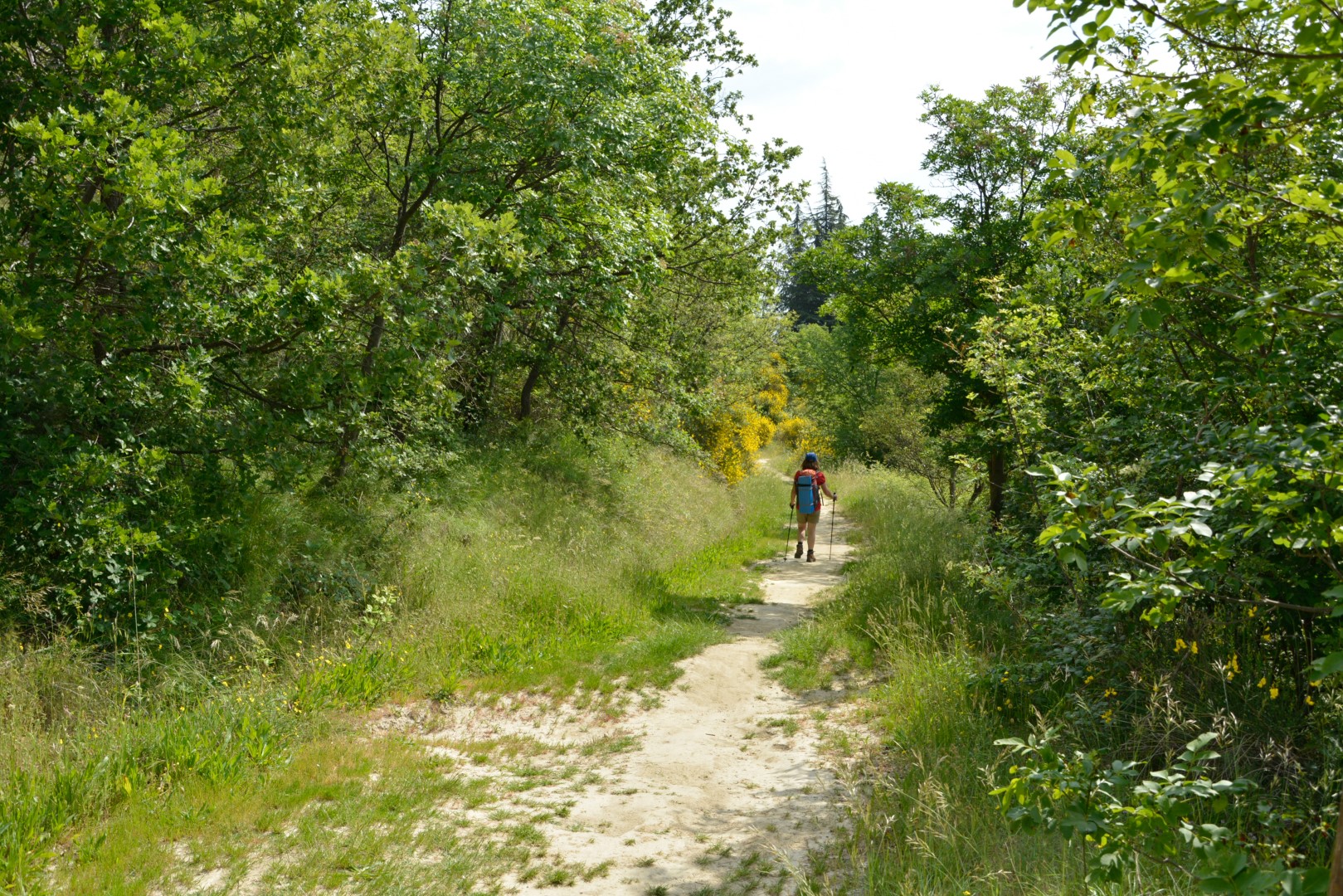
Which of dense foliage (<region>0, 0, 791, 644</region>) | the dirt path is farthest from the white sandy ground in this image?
dense foliage (<region>0, 0, 791, 644</region>)

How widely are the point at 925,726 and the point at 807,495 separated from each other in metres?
10.1

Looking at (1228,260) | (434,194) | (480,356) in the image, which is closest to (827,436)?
(480,356)

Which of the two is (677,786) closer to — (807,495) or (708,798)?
(708,798)

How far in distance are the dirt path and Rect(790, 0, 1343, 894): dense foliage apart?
154 cm

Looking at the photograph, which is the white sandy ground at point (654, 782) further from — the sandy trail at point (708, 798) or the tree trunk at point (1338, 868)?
the tree trunk at point (1338, 868)

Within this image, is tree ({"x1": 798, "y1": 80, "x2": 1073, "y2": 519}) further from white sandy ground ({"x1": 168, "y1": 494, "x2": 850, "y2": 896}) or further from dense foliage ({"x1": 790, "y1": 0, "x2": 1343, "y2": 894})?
white sandy ground ({"x1": 168, "y1": 494, "x2": 850, "y2": 896})

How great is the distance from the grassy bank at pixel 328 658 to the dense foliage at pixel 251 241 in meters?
0.50

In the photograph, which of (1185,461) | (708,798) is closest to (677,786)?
(708,798)

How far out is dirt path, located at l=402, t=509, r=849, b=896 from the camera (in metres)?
4.97

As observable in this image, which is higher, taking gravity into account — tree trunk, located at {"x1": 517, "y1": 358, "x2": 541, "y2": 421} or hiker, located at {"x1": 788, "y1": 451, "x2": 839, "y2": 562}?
tree trunk, located at {"x1": 517, "y1": 358, "x2": 541, "y2": 421}

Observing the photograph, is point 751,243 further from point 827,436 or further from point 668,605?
point 827,436

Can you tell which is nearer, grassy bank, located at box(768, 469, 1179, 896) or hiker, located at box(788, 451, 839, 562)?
grassy bank, located at box(768, 469, 1179, 896)

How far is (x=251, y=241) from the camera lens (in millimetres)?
7938

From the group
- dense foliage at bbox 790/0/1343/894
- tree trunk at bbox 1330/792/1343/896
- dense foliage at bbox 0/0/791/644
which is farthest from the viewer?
dense foliage at bbox 0/0/791/644
